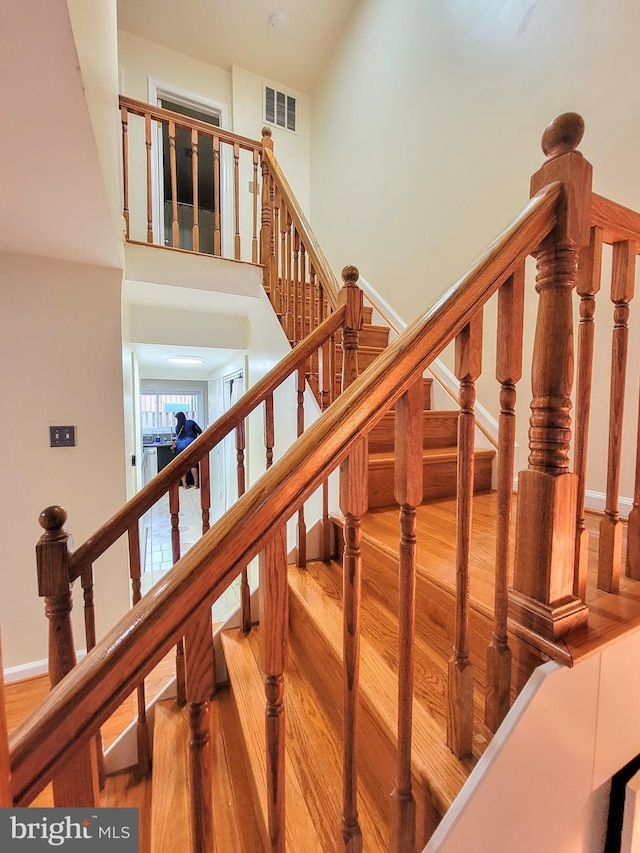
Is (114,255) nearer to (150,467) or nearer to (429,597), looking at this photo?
(429,597)

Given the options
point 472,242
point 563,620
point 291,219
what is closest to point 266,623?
point 563,620

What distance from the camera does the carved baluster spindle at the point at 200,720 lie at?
489 millimetres

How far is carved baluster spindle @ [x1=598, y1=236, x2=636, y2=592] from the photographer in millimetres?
869

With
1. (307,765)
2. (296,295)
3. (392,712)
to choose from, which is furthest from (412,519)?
(296,295)

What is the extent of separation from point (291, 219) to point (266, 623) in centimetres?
224

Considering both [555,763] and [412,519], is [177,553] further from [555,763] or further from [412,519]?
[555,763]

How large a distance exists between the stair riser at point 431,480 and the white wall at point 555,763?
0.92 meters

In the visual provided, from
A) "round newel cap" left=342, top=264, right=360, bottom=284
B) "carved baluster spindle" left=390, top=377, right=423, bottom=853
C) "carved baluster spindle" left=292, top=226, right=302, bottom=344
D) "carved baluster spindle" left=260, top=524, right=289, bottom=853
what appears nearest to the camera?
"carved baluster spindle" left=260, top=524, right=289, bottom=853

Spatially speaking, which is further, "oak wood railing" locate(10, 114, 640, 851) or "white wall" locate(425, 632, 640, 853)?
"white wall" locate(425, 632, 640, 853)

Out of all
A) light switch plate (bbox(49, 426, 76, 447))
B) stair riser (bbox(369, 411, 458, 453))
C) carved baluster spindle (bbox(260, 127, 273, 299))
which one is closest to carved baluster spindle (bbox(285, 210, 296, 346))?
carved baluster spindle (bbox(260, 127, 273, 299))

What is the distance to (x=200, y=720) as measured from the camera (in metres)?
0.50

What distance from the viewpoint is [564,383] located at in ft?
2.36

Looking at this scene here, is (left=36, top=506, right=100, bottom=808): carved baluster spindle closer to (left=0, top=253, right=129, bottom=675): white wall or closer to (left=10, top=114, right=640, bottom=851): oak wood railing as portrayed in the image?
(left=10, top=114, right=640, bottom=851): oak wood railing

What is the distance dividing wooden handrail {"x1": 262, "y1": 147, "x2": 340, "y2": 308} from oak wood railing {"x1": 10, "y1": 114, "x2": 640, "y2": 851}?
0.97 m
